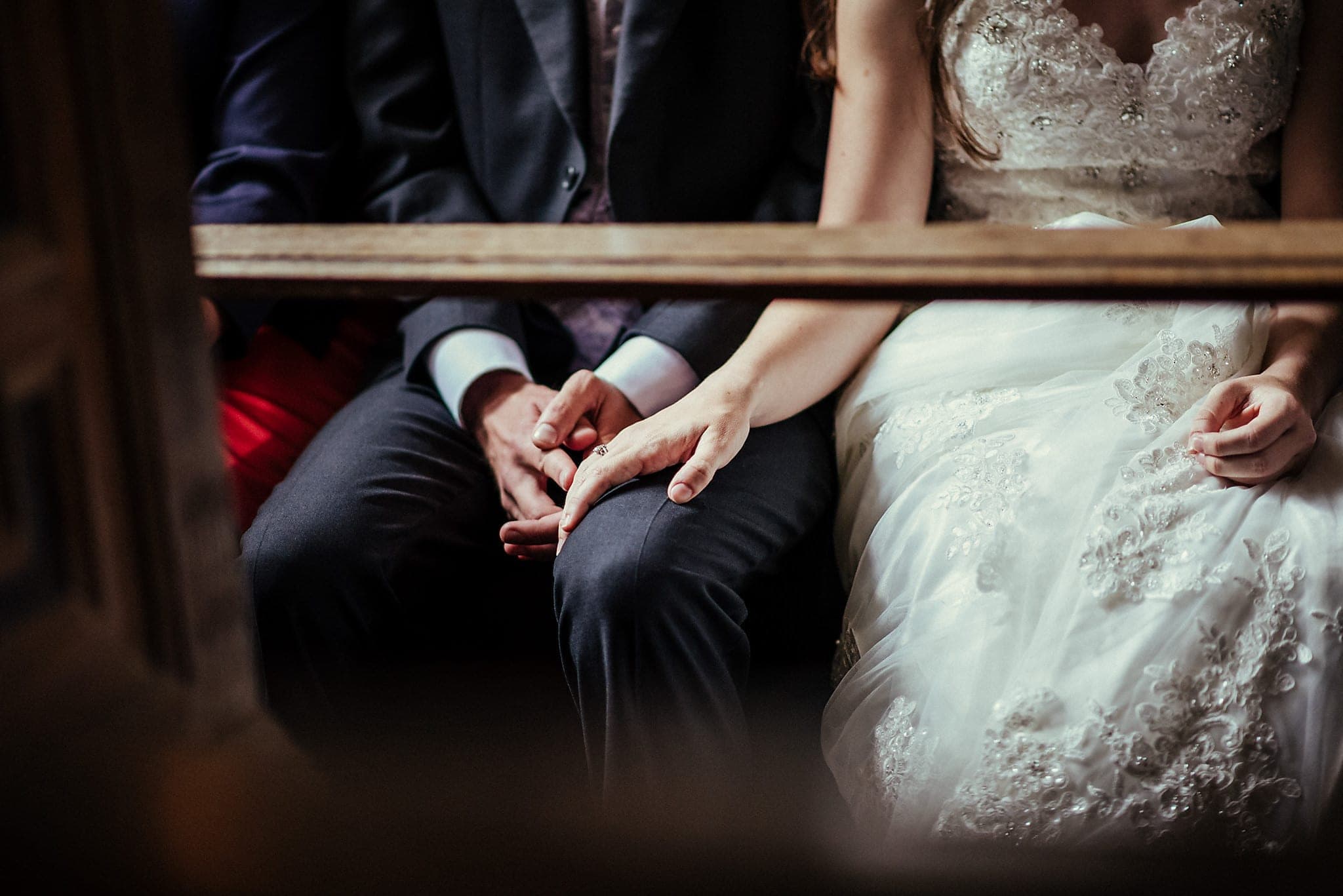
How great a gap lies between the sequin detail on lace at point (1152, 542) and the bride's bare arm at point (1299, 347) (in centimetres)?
3

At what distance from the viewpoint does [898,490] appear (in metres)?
0.89

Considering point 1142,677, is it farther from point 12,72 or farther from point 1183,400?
point 12,72

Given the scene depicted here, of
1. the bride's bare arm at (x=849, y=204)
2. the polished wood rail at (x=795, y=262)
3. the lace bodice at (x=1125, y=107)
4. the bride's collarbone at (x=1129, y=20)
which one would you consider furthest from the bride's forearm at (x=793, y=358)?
the polished wood rail at (x=795, y=262)

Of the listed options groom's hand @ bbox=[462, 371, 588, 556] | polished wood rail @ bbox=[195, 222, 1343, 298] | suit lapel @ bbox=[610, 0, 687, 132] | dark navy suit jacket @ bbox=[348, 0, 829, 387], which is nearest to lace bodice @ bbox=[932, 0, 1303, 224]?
dark navy suit jacket @ bbox=[348, 0, 829, 387]

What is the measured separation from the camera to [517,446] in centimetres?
100

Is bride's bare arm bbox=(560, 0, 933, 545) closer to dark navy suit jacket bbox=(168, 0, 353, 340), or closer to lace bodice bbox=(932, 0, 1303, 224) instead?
lace bodice bbox=(932, 0, 1303, 224)

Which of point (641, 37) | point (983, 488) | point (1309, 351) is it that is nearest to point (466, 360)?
point (641, 37)

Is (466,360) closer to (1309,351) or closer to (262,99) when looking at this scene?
(262,99)

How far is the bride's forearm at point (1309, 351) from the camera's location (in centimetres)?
83

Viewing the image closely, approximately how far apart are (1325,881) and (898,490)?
468 millimetres

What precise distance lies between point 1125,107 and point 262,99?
2.91ft

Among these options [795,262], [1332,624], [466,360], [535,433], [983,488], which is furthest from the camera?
[466,360]

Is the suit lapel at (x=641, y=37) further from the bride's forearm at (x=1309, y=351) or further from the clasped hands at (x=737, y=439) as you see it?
the bride's forearm at (x=1309, y=351)

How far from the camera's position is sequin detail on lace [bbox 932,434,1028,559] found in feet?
2.61
